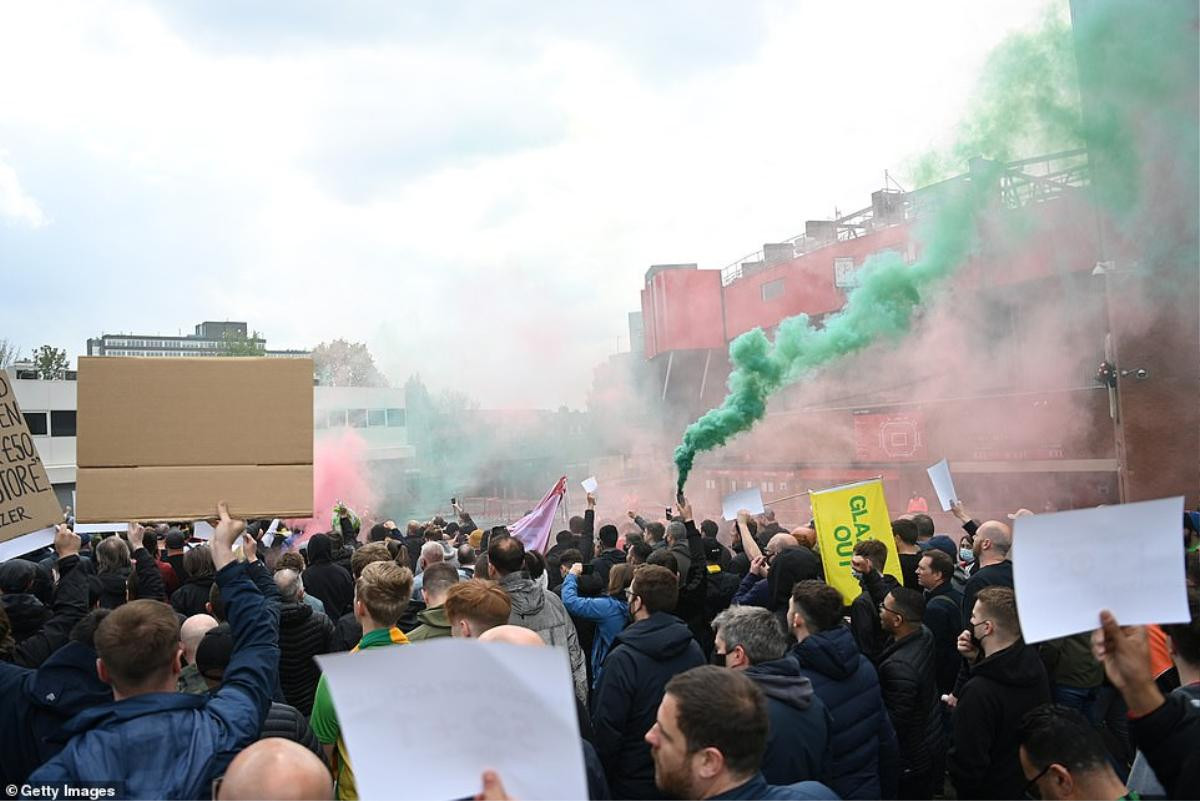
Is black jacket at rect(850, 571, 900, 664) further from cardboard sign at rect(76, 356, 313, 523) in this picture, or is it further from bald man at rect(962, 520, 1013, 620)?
cardboard sign at rect(76, 356, 313, 523)

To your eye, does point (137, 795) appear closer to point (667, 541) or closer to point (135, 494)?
point (135, 494)

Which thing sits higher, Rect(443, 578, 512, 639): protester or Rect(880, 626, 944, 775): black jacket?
Rect(443, 578, 512, 639): protester

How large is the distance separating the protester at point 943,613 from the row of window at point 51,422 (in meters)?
29.2

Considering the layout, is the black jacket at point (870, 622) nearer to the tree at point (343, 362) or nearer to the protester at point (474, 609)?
the protester at point (474, 609)

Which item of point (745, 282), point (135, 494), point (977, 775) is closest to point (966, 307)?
point (745, 282)

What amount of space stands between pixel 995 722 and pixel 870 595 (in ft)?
5.02

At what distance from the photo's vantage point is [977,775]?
3479 mm

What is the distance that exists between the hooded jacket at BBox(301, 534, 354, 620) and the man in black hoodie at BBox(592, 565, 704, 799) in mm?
3361

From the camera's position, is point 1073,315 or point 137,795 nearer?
point 137,795

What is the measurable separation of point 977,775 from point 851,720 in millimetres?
556

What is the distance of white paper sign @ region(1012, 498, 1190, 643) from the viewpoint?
2340mm

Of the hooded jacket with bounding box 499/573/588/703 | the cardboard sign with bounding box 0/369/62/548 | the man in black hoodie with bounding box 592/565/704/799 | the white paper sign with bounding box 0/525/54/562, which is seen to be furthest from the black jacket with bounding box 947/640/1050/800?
the white paper sign with bounding box 0/525/54/562

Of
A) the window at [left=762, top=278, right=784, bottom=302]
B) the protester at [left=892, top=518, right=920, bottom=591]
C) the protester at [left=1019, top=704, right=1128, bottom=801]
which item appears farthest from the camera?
the window at [left=762, top=278, right=784, bottom=302]

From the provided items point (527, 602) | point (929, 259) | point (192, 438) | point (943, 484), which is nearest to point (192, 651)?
point (192, 438)
